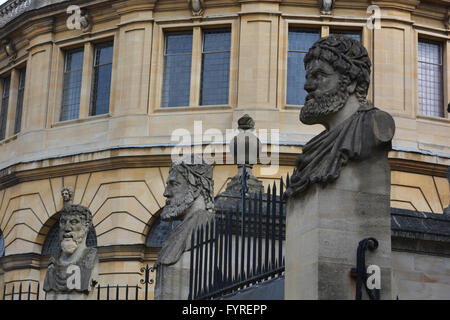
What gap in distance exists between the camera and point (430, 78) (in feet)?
111

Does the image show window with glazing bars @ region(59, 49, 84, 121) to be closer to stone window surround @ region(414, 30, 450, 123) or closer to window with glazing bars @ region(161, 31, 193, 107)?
window with glazing bars @ region(161, 31, 193, 107)

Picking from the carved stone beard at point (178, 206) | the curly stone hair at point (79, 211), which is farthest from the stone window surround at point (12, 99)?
the carved stone beard at point (178, 206)

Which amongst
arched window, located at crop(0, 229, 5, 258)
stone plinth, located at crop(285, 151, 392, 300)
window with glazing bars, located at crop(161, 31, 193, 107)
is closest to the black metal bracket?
stone plinth, located at crop(285, 151, 392, 300)

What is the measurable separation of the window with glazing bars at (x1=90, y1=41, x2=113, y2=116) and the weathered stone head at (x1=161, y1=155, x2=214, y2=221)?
23.0 m

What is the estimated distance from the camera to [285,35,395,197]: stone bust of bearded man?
746 centimetres

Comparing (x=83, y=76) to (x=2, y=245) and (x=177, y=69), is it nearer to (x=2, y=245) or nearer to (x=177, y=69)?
(x=177, y=69)

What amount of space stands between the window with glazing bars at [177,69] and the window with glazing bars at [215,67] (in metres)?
0.52

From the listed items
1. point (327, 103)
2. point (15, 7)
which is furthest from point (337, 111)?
point (15, 7)

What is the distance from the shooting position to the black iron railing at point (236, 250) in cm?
922

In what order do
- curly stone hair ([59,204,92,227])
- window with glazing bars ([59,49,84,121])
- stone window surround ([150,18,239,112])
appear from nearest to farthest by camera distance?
curly stone hair ([59,204,92,227]) < stone window surround ([150,18,239,112]) < window with glazing bars ([59,49,84,121])

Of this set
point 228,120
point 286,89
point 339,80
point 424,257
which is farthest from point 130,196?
point 339,80

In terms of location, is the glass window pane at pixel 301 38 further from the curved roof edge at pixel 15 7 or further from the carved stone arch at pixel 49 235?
the carved stone arch at pixel 49 235

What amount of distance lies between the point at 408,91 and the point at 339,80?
25.5 meters

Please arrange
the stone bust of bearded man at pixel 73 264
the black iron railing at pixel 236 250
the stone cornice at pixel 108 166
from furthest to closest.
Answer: the stone cornice at pixel 108 166 → the stone bust of bearded man at pixel 73 264 → the black iron railing at pixel 236 250
